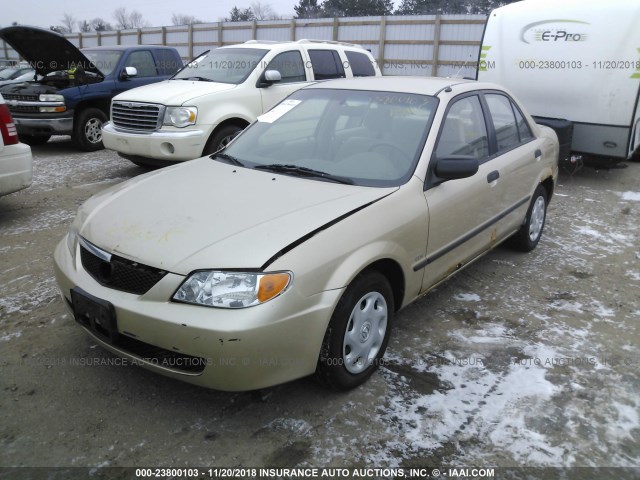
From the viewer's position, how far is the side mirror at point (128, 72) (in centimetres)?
923

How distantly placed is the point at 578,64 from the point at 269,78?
4.50m

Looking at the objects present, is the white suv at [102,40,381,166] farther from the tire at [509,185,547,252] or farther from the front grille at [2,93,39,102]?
the tire at [509,185,547,252]

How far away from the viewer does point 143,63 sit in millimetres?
10156

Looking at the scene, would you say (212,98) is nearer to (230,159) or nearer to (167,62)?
(230,159)

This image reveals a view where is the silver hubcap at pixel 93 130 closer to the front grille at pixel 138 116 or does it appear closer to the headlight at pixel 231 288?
the front grille at pixel 138 116

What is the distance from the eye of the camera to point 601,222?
6.20 m

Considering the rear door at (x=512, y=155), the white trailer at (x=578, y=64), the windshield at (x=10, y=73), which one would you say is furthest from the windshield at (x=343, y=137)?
the windshield at (x=10, y=73)

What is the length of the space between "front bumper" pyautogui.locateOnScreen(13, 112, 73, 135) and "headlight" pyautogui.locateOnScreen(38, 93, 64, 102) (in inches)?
11.9

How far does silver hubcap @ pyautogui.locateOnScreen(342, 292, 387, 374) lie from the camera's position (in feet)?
9.25

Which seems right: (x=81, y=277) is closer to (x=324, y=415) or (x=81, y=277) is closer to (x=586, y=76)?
(x=324, y=415)

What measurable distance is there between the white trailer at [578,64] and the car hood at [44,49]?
6.92m

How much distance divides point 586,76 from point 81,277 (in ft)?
24.8

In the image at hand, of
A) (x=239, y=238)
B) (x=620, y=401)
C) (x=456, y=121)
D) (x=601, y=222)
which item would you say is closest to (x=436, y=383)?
(x=620, y=401)

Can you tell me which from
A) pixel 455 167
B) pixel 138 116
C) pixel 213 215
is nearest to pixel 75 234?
pixel 213 215
